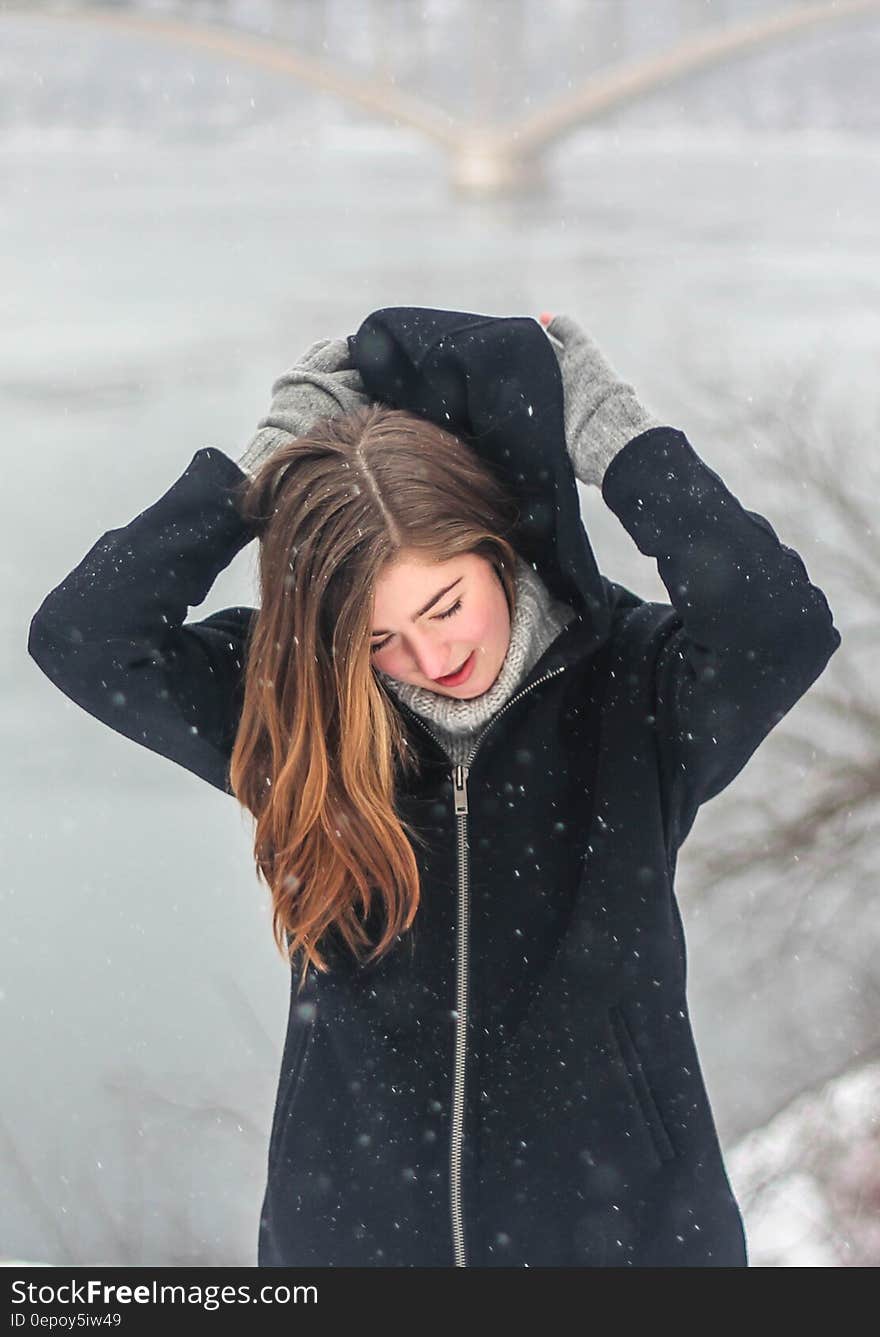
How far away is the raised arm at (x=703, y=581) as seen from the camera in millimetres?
833

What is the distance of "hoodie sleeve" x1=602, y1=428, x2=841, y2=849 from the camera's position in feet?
2.73

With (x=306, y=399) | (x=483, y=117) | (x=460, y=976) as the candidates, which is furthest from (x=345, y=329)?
(x=460, y=976)

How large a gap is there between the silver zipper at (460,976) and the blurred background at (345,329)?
1855 mm

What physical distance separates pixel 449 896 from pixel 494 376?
0.42 meters

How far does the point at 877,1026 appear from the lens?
4301 mm

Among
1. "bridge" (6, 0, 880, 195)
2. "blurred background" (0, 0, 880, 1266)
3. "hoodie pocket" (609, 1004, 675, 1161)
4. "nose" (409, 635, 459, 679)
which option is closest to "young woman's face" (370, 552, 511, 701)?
"nose" (409, 635, 459, 679)

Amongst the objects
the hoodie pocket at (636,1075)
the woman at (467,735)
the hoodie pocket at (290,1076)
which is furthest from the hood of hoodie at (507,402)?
the hoodie pocket at (290,1076)

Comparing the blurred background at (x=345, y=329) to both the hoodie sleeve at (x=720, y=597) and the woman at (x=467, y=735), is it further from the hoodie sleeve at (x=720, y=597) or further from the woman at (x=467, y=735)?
the hoodie sleeve at (x=720, y=597)

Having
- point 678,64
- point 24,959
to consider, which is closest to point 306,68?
point 678,64

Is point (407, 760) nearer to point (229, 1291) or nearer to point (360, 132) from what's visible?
point (229, 1291)

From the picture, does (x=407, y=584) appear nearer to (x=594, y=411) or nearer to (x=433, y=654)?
(x=433, y=654)

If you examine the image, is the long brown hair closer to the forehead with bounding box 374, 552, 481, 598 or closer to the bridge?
the forehead with bounding box 374, 552, 481, 598

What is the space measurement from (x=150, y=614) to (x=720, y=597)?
0.42 metres

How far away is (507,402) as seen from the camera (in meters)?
0.92
